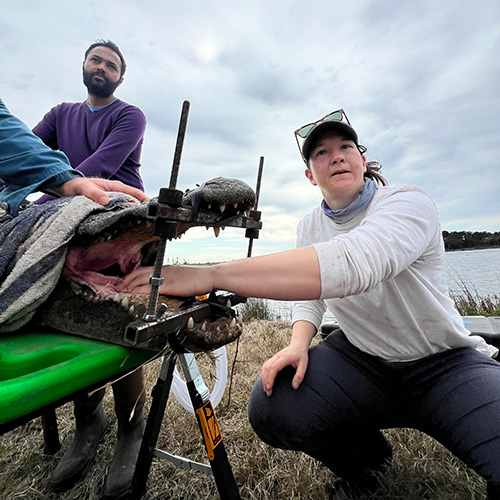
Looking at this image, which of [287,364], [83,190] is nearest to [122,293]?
[83,190]

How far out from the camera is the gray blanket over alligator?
39.6 inches

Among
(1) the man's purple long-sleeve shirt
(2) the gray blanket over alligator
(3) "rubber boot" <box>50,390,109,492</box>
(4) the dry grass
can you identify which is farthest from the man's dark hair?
(4) the dry grass

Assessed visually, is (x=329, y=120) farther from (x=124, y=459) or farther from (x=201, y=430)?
(x=124, y=459)

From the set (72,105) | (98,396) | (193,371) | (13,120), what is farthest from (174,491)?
(72,105)

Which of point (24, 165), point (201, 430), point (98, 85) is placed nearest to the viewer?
point (24, 165)

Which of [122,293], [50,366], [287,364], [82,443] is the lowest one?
[82,443]

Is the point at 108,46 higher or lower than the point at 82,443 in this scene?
higher

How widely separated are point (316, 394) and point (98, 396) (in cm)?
134

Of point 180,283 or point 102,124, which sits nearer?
point 180,283

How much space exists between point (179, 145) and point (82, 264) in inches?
23.1

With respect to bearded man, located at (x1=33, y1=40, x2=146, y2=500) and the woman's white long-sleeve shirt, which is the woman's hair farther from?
bearded man, located at (x1=33, y1=40, x2=146, y2=500)

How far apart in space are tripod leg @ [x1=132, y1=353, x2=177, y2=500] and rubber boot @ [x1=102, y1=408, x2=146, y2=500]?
11.1 inches

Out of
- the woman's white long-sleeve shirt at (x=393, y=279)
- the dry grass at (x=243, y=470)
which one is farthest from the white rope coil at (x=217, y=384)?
the woman's white long-sleeve shirt at (x=393, y=279)

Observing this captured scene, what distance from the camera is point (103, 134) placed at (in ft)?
7.14
